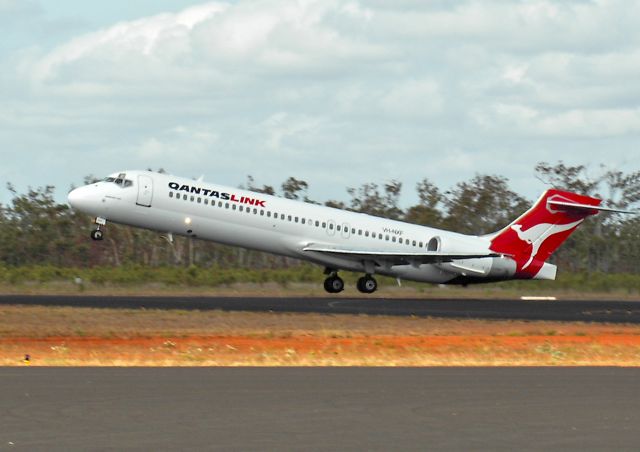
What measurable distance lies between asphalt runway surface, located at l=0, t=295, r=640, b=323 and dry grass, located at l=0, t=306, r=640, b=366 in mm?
2222

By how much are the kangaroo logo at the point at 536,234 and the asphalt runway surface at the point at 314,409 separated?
3039 cm

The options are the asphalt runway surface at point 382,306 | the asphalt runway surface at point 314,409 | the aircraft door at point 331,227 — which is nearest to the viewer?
the asphalt runway surface at point 314,409

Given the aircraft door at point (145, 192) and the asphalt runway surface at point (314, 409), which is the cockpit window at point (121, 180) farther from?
the asphalt runway surface at point (314, 409)

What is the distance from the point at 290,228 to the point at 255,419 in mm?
32424

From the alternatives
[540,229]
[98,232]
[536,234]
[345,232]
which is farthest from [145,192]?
[540,229]

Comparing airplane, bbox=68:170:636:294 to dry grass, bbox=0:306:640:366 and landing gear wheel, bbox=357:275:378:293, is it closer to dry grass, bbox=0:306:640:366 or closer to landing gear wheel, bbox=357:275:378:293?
landing gear wheel, bbox=357:275:378:293

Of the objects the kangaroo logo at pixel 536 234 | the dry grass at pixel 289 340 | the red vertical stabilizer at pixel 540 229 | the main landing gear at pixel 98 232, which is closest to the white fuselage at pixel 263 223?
the main landing gear at pixel 98 232

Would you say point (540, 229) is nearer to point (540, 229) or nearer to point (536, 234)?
point (540, 229)

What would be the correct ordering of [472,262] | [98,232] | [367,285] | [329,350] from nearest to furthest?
[329,350]
[98,232]
[367,285]
[472,262]

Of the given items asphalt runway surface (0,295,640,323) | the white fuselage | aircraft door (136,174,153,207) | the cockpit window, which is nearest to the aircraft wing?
the white fuselage

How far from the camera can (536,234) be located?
49.5 m

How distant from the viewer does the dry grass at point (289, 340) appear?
73.9ft

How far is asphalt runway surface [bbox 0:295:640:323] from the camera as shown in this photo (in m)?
36.6

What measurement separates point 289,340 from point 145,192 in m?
17.8
